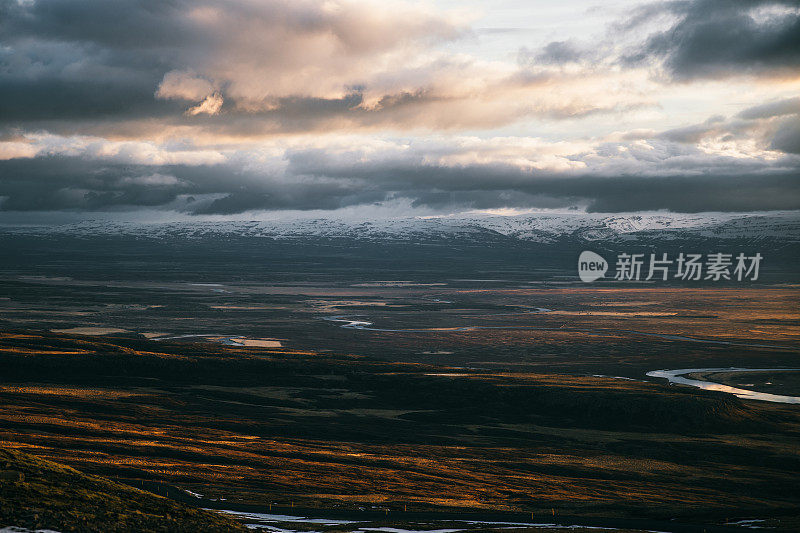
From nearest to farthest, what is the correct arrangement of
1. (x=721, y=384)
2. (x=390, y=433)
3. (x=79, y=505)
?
(x=79, y=505) < (x=390, y=433) < (x=721, y=384)

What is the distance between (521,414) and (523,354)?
4970 cm

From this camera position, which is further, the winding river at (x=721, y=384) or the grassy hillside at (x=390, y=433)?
the winding river at (x=721, y=384)

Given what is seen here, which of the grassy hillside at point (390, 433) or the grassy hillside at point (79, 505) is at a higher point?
the grassy hillside at point (79, 505)

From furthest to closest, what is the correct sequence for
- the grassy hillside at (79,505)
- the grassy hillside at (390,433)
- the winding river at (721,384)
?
the winding river at (721,384) → the grassy hillside at (390,433) → the grassy hillside at (79,505)

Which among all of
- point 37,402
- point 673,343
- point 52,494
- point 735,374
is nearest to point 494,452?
point 52,494

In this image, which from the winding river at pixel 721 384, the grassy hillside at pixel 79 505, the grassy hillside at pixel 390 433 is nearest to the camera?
the grassy hillside at pixel 79 505

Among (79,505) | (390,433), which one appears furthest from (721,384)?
(79,505)

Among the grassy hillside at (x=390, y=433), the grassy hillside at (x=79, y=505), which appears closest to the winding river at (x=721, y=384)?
the grassy hillside at (x=390, y=433)

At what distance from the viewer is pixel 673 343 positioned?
533ft

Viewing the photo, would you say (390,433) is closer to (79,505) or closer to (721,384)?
(79,505)

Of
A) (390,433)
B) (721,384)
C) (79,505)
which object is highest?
(79,505)

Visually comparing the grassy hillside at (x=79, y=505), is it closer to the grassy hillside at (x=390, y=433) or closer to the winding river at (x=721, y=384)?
the grassy hillside at (x=390, y=433)

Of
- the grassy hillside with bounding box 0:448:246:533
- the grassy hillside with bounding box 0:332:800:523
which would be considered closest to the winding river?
the grassy hillside with bounding box 0:332:800:523

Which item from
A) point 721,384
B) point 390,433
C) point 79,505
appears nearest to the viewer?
point 79,505
